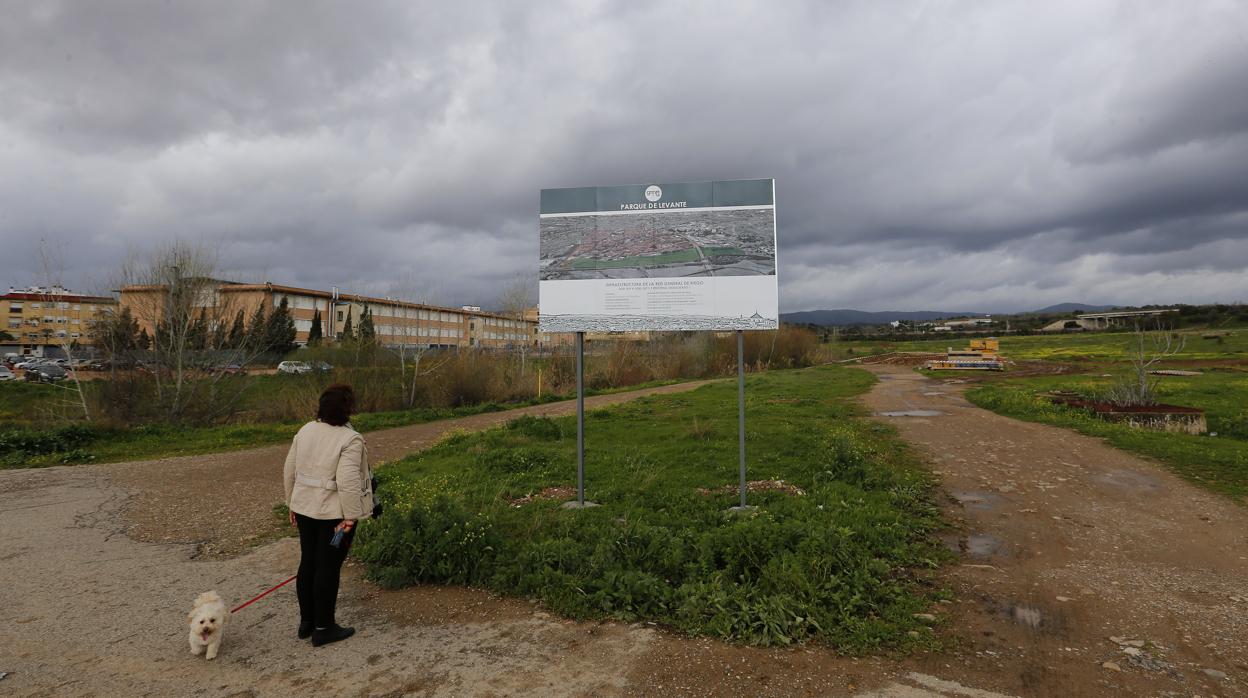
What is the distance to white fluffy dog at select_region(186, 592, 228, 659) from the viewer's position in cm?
378

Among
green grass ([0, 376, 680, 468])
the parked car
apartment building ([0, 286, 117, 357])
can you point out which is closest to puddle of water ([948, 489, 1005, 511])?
green grass ([0, 376, 680, 468])

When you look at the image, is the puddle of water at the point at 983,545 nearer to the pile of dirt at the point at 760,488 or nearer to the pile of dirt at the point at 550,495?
the pile of dirt at the point at 760,488

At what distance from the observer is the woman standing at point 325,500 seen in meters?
3.98

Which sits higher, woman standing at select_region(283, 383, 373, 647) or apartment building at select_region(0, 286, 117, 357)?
apartment building at select_region(0, 286, 117, 357)

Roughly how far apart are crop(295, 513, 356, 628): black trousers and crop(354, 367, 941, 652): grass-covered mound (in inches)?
36.3

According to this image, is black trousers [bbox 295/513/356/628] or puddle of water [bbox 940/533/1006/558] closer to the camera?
black trousers [bbox 295/513/356/628]

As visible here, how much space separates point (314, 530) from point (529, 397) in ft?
→ 67.2

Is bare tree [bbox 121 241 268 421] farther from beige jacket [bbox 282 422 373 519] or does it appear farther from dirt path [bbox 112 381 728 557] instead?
beige jacket [bbox 282 422 373 519]

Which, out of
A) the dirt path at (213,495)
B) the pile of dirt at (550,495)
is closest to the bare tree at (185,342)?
the dirt path at (213,495)

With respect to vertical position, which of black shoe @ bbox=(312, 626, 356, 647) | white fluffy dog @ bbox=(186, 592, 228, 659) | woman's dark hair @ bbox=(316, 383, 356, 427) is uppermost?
woman's dark hair @ bbox=(316, 383, 356, 427)

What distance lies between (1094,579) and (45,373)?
44.6m

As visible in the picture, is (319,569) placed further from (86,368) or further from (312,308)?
(312,308)

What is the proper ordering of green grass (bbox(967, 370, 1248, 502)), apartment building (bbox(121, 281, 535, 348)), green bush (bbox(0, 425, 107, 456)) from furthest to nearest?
apartment building (bbox(121, 281, 535, 348)) → green bush (bbox(0, 425, 107, 456)) → green grass (bbox(967, 370, 1248, 502))

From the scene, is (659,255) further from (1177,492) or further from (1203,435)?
(1203,435)
